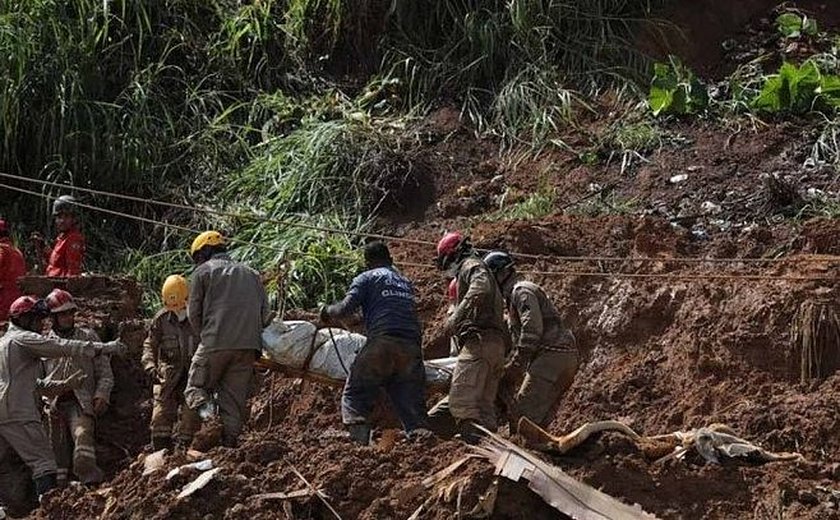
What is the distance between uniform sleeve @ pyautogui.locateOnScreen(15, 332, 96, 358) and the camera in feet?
35.8

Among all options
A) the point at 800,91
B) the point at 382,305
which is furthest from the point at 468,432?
the point at 800,91

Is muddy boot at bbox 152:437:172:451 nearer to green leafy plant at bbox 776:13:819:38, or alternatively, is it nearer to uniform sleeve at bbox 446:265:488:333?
uniform sleeve at bbox 446:265:488:333

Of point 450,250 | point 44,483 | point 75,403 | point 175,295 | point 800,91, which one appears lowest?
point 44,483

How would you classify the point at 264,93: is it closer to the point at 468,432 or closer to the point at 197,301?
the point at 197,301

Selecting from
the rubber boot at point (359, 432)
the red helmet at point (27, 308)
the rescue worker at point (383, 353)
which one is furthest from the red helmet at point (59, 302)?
the rubber boot at point (359, 432)

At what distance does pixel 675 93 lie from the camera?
15.4 m

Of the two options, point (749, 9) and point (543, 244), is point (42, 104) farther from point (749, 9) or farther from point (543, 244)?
point (749, 9)

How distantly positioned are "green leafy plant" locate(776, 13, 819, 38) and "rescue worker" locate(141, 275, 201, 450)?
7559 mm

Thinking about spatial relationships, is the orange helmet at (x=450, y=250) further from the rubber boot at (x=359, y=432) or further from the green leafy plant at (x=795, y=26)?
the green leafy plant at (x=795, y=26)

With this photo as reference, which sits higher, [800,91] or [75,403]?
[800,91]

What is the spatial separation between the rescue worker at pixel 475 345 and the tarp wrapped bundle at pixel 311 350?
337 mm

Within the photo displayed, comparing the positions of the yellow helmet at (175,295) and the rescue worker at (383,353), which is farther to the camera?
the yellow helmet at (175,295)

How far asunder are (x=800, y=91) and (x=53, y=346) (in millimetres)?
7470

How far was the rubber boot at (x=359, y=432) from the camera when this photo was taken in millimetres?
10531
